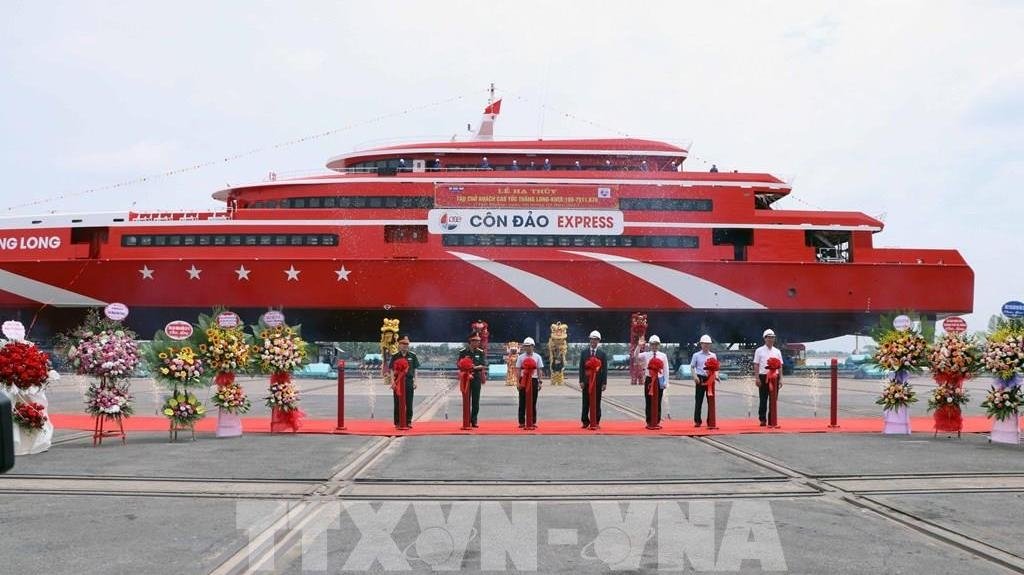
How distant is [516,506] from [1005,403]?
9311 mm

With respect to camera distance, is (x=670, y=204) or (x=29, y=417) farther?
(x=670, y=204)

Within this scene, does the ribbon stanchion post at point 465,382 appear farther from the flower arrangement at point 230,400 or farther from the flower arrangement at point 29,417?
the flower arrangement at point 29,417

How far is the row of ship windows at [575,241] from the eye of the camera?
38281 millimetres

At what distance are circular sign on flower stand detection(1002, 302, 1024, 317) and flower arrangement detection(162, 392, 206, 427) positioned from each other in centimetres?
1364

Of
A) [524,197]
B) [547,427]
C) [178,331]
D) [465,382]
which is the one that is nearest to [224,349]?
[178,331]

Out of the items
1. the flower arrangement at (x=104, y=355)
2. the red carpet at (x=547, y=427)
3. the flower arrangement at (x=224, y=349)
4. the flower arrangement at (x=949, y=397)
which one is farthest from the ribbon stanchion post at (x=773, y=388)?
the flower arrangement at (x=104, y=355)

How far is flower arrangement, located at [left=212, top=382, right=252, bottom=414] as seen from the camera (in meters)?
13.9

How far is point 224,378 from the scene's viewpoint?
47.2 feet

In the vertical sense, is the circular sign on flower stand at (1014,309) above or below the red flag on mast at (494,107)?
below

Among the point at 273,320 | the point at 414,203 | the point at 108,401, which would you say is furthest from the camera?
the point at 414,203

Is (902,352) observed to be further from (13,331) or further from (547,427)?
(13,331)

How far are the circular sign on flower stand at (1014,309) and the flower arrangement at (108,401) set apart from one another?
1462cm

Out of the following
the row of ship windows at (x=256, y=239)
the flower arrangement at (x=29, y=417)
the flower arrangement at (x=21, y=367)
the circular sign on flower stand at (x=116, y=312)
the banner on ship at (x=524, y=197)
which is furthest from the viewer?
the banner on ship at (x=524, y=197)

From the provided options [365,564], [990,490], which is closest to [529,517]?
[365,564]
